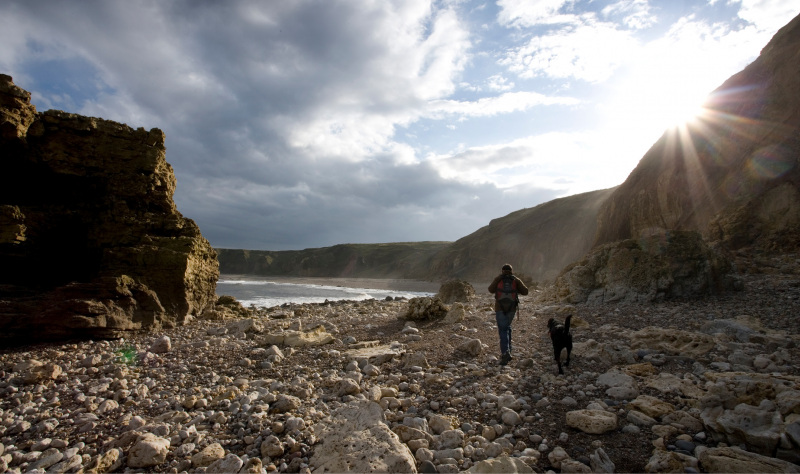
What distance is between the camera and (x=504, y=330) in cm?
701

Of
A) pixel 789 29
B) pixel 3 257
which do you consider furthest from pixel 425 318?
pixel 789 29

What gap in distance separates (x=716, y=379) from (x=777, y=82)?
2528cm

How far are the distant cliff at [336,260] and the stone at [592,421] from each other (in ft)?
269

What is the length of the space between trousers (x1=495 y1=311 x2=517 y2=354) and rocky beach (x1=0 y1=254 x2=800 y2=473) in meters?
0.38

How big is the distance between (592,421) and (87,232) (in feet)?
48.3

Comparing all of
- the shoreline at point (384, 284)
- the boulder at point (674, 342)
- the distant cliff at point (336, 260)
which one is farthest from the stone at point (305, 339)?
the distant cliff at point (336, 260)

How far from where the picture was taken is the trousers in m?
6.84

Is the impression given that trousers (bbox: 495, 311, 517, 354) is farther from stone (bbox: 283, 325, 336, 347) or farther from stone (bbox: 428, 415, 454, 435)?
stone (bbox: 283, 325, 336, 347)

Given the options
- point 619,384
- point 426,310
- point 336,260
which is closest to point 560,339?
point 619,384

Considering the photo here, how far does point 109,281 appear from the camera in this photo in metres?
10.1

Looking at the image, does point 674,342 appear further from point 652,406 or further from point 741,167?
point 741,167

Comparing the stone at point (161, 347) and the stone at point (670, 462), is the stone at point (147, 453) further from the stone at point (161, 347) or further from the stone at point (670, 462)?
the stone at point (161, 347)

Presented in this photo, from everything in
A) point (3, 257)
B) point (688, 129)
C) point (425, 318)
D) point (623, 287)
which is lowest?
point (425, 318)

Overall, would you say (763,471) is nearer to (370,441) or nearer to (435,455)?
(435,455)
